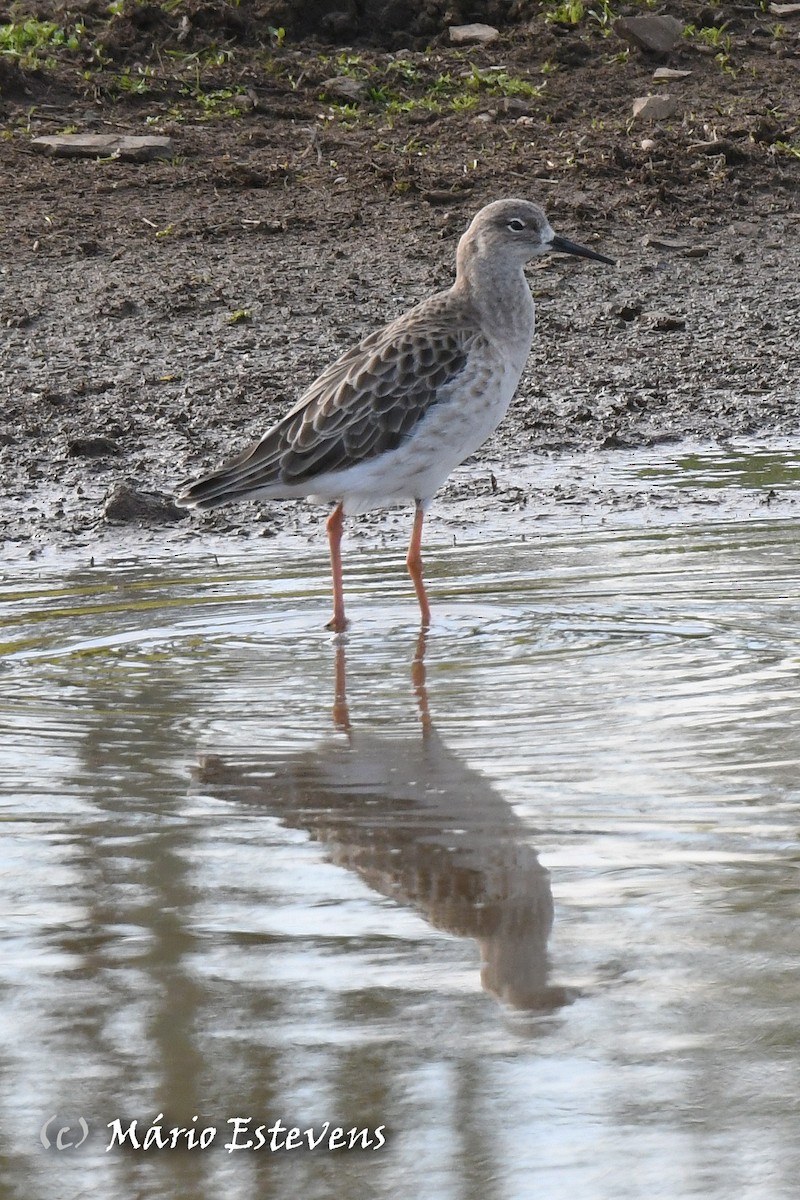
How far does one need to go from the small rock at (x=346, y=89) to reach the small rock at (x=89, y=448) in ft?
18.0

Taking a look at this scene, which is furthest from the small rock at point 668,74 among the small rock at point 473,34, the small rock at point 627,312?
the small rock at point 627,312

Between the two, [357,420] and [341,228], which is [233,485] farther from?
[341,228]

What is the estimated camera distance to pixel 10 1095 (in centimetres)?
345

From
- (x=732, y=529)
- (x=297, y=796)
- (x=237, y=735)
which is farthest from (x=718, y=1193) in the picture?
(x=732, y=529)

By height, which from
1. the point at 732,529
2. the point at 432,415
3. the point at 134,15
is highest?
the point at 134,15

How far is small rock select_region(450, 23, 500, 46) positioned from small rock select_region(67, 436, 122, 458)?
6.58 m

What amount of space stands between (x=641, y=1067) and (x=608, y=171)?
10.4 metres

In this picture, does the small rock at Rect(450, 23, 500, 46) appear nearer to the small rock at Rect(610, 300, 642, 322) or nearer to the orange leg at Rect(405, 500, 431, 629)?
the small rock at Rect(610, 300, 642, 322)

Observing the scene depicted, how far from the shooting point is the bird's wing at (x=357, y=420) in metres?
7.41

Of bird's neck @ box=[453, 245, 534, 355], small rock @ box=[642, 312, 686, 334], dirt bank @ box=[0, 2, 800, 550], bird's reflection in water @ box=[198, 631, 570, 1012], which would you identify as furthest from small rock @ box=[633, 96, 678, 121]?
bird's reflection in water @ box=[198, 631, 570, 1012]

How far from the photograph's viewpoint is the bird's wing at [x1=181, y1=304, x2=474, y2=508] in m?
7.41

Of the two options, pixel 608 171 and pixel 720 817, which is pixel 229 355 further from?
pixel 720 817

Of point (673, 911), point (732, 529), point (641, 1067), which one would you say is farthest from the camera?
point (732, 529)

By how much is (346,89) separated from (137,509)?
6.47 metres
